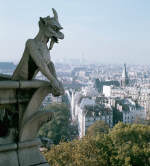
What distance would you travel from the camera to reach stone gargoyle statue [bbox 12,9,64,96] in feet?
12.7

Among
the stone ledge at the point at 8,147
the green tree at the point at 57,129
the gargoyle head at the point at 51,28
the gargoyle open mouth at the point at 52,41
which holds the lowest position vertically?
the green tree at the point at 57,129

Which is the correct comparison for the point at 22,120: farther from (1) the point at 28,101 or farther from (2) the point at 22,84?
(2) the point at 22,84

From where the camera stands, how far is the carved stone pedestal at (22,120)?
372 centimetres

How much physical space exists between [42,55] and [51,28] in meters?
0.36

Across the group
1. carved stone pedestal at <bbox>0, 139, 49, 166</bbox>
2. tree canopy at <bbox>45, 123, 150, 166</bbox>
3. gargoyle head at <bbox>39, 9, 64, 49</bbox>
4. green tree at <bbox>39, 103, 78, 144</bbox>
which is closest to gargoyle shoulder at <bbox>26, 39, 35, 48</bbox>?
gargoyle head at <bbox>39, 9, 64, 49</bbox>

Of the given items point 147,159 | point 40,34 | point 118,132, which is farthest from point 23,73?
point 118,132

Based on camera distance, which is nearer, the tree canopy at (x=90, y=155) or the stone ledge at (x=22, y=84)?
the stone ledge at (x=22, y=84)

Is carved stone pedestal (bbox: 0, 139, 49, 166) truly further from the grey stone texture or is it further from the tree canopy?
the tree canopy

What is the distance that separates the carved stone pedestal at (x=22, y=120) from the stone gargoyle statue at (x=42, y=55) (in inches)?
5.4

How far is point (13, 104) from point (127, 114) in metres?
59.5

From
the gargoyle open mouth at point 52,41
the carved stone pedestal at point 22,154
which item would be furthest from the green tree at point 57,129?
the carved stone pedestal at point 22,154

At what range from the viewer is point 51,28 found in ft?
13.2

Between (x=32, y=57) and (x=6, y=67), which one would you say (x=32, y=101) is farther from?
(x=6, y=67)

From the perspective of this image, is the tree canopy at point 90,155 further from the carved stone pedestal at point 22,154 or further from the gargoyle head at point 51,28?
Result: the gargoyle head at point 51,28
